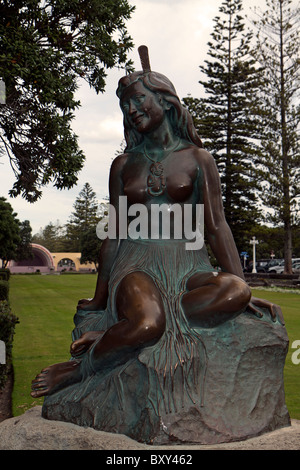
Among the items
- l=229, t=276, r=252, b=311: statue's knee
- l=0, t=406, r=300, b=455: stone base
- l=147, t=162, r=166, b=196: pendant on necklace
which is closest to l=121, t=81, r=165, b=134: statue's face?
l=147, t=162, r=166, b=196: pendant on necklace

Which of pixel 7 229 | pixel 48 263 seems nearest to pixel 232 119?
pixel 7 229

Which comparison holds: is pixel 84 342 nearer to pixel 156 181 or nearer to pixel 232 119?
pixel 156 181

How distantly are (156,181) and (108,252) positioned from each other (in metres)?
0.59

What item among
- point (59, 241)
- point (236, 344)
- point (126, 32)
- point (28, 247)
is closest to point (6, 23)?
point (126, 32)

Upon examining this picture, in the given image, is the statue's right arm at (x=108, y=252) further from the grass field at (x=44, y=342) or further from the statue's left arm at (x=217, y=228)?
the grass field at (x=44, y=342)

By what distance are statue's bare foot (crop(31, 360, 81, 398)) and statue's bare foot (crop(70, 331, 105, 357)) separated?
0.30 ft

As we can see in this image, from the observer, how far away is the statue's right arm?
341cm

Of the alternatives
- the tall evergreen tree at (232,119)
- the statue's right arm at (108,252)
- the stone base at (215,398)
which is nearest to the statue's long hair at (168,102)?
the statue's right arm at (108,252)

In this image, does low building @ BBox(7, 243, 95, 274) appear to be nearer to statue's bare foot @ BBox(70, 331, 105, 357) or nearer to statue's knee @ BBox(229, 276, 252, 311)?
statue's bare foot @ BBox(70, 331, 105, 357)

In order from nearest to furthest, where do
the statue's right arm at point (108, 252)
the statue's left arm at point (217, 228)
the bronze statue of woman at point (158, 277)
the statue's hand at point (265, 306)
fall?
the bronze statue of woman at point (158, 277)
the statue's hand at point (265, 306)
the statue's left arm at point (217, 228)
the statue's right arm at point (108, 252)

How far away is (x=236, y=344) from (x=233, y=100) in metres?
26.4

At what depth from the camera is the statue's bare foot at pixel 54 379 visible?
10.3 ft

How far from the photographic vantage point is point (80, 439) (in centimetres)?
277

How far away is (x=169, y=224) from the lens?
324 centimetres
